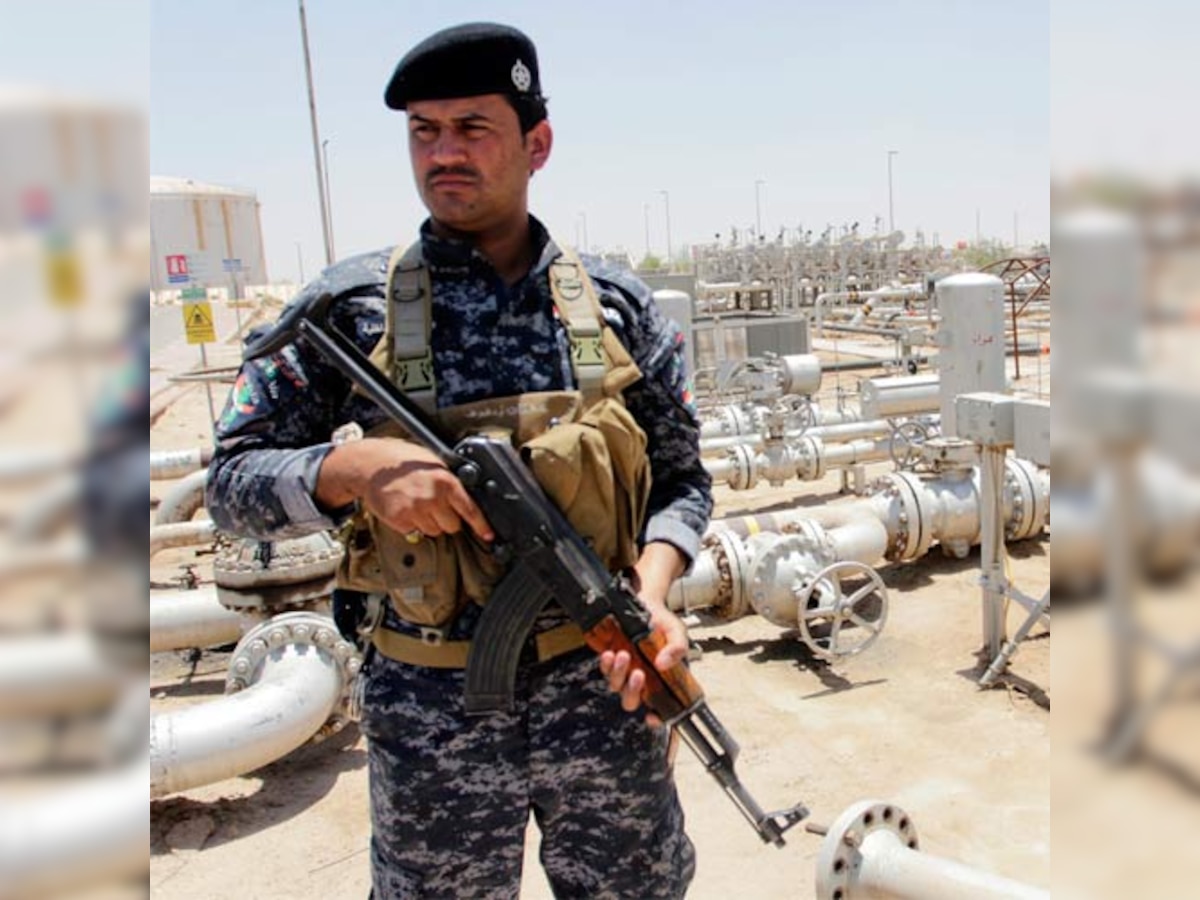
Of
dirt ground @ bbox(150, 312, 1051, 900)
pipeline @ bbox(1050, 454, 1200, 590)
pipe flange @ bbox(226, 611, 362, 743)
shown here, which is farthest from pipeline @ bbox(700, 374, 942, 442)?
pipeline @ bbox(1050, 454, 1200, 590)

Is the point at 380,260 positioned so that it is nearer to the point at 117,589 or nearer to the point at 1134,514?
the point at 117,589

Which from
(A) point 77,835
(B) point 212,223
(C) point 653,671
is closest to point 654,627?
(C) point 653,671

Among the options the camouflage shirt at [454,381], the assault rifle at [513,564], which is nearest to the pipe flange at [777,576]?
the camouflage shirt at [454,381]

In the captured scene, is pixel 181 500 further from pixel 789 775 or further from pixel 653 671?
pixel 653 671

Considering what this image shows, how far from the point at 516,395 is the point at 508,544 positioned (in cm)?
30

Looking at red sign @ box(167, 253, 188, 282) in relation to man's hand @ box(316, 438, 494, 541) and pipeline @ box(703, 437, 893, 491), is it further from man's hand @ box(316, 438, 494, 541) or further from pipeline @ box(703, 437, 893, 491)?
man's hand @ box(316, 438, 494, 541)

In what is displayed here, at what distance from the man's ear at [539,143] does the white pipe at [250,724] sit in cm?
230

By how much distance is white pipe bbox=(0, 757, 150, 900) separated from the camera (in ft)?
1.57

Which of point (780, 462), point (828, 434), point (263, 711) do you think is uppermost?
point (828, 434)

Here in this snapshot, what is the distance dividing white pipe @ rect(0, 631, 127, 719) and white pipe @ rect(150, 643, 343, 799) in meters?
3.08

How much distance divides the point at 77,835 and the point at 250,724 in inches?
131

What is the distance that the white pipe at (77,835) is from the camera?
48cm

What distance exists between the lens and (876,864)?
2.35m

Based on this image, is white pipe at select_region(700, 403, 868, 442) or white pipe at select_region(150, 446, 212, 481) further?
white pipe at select_region(700, 403, 868, 442)
